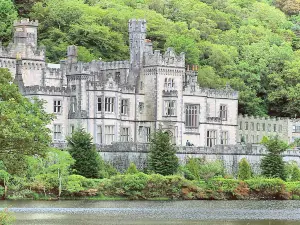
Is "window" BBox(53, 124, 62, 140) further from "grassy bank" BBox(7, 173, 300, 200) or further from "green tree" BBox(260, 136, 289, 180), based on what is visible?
"green tree" BBox(260, 136, 289, 180)

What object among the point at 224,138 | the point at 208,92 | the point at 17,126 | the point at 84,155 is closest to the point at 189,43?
the point at 208,92

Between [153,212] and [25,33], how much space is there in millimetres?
37187

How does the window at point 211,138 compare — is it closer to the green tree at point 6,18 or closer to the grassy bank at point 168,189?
the grassy bank at point 168,189

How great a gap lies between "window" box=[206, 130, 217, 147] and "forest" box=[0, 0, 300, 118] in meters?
16.4

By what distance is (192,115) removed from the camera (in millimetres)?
130000

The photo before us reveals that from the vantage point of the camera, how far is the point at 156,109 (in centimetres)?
12706

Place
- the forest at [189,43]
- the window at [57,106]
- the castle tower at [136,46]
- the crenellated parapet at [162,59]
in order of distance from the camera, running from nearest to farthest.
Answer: the window at [57,106]
the crenellated parapet at [162,59]
the castle tower at [136,46]
the forest at [189,43]

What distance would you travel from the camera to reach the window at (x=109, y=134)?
123062 mm

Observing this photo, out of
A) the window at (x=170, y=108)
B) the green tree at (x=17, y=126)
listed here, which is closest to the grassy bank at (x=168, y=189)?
the window at (x=170, y=108)

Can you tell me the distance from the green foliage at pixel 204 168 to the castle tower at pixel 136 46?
1180 cm

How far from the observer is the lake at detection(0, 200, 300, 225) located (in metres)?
87.0

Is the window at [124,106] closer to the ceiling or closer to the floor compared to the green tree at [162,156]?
closer to the ceiling

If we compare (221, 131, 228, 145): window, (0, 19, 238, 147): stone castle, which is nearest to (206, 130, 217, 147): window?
(0, 19, 238, 147): stone castle

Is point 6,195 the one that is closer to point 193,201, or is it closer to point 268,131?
point 193,201
